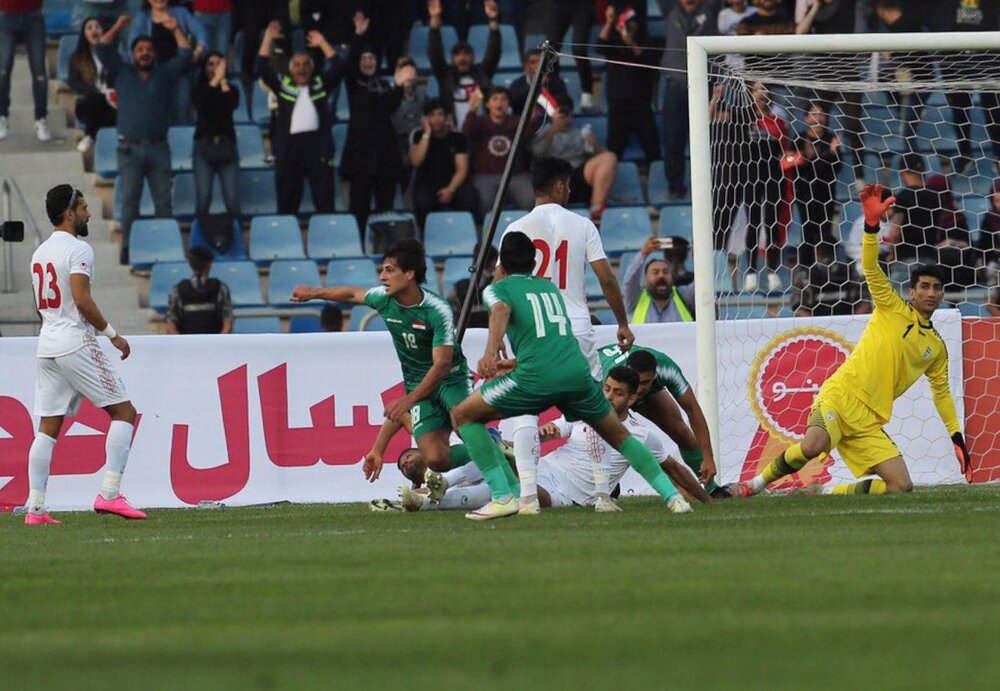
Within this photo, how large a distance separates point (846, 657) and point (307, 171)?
47.5ft

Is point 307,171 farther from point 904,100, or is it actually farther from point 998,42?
point 998,42

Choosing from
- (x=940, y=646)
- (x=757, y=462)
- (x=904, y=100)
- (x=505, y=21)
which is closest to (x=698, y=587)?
(x=940, y=646)

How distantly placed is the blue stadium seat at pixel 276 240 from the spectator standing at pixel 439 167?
4.26 feet

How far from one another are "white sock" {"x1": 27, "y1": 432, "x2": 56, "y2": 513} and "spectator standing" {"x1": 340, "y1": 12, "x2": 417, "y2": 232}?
7.54 m

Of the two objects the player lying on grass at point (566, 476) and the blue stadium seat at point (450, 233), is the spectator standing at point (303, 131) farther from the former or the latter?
the player lying on grass at point (566, 476)

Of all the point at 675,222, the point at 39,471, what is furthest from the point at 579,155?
the point at 39,471

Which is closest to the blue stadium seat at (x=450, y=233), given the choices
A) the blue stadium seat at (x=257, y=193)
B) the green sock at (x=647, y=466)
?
the blue stadium seat at (x=257, y=193)

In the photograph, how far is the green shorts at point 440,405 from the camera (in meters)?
10.3

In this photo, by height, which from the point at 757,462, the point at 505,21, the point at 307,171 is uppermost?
the point at 505,21

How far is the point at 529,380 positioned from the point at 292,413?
13.3 ft

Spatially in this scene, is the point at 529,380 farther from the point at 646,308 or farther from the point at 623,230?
the point at 623,230

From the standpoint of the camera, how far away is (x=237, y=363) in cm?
1269

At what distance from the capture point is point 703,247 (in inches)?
459

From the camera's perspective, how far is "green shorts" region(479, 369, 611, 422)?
8922 mm
